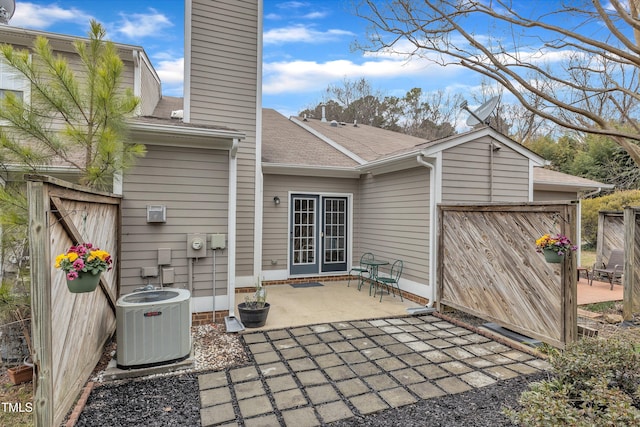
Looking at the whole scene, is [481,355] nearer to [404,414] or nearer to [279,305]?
[404,414]

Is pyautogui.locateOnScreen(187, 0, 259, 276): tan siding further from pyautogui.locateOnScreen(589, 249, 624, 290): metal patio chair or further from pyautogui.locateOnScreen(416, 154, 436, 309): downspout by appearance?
pyautogui.locateOnScreen(589, 249, 624, 290): metal patio chair

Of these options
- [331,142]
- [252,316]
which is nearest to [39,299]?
[252,316]

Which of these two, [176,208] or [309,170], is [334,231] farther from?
[176,208]

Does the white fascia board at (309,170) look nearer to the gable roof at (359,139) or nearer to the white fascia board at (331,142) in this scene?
the white fascia board at (331,142)

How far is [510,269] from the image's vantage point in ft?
14.3

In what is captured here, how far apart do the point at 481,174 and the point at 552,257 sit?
2676 millimetres

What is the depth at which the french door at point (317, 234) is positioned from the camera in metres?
7.62

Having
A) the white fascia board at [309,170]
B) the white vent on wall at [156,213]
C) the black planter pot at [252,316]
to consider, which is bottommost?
the black planter pot at [252,316]

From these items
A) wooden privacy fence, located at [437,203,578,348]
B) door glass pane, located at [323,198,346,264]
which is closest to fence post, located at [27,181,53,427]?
wooden privacy fence, located at [437,203,578,348]

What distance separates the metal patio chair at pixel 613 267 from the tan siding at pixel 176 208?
303 inches

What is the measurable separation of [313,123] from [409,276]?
6878mm

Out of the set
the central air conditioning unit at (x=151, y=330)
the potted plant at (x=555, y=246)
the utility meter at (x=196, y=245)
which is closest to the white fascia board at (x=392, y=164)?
the potted plant at (x=555, y=246)

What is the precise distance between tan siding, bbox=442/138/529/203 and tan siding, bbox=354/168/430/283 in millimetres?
435

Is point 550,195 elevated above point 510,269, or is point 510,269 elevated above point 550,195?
point 550,195
